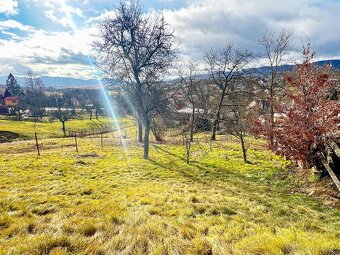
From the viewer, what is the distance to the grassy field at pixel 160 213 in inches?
164

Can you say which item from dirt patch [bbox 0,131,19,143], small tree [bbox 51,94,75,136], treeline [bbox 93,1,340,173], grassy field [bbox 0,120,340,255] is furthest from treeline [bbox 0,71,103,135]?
grassy field [bbox 0,120,340,255]

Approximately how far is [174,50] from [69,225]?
15.5 m

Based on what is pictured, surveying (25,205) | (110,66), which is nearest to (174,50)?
(110,66)

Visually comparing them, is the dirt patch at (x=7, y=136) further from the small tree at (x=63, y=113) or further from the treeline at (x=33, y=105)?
the treeline at (x=33, y=105)

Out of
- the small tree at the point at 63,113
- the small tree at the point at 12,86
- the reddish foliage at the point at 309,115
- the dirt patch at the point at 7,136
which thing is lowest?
the dirt patch at the point at 7,136

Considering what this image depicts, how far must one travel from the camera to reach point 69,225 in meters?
5.05

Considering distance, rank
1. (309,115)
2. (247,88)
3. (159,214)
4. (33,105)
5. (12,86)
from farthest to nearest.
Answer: (12,86)
(33,105)
(247,88)
(309,115)
(159,214)

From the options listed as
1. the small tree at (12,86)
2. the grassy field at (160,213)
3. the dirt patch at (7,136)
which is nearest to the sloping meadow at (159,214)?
the grassy field at (160,213)

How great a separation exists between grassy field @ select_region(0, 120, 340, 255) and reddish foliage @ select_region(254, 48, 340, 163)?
2.05m

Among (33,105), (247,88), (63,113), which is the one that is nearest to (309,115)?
(247,88)

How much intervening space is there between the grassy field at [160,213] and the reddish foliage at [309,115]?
6.73ft

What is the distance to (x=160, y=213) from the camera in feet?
22.5

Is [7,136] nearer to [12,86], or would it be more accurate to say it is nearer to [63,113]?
[63,113]

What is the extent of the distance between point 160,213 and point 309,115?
7.21 m
